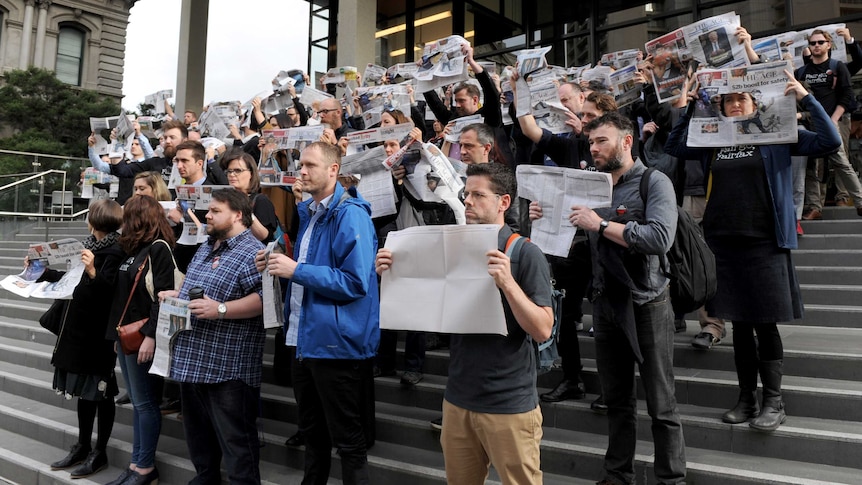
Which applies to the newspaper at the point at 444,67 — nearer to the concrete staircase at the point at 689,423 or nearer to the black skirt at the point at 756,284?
the concrete staircase at the point at 689,423

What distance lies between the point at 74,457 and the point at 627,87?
18.4 feet

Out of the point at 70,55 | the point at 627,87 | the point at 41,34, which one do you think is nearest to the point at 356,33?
the point at 627,87

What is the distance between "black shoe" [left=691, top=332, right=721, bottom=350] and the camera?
4.35 m

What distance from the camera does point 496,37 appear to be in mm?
15836

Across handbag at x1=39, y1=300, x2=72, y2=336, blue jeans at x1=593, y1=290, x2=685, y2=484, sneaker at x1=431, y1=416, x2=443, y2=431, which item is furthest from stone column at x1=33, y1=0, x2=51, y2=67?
blue jeans at x1=593, y1=290, x2=685, y2=484

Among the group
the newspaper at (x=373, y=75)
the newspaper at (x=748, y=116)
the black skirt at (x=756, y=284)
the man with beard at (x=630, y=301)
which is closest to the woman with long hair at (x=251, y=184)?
the man with beard at (x=630, y=301)

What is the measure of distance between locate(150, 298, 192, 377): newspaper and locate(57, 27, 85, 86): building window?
44.6 meters

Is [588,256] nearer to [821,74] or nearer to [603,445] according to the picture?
[603,445]

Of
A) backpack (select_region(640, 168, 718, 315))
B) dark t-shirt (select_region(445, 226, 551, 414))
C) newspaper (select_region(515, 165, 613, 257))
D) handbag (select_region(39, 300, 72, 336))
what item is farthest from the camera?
handbag (select_region(39, 300, 72, 336))

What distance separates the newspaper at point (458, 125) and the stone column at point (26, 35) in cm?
4318

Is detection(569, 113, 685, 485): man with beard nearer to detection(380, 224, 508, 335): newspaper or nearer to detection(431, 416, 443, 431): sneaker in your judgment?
detection(380, 224, 508, 335): newspaper

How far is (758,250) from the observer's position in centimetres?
361

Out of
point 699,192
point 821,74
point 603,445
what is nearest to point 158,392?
point 603,445

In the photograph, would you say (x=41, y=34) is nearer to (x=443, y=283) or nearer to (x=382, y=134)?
(x=382, y=134)
